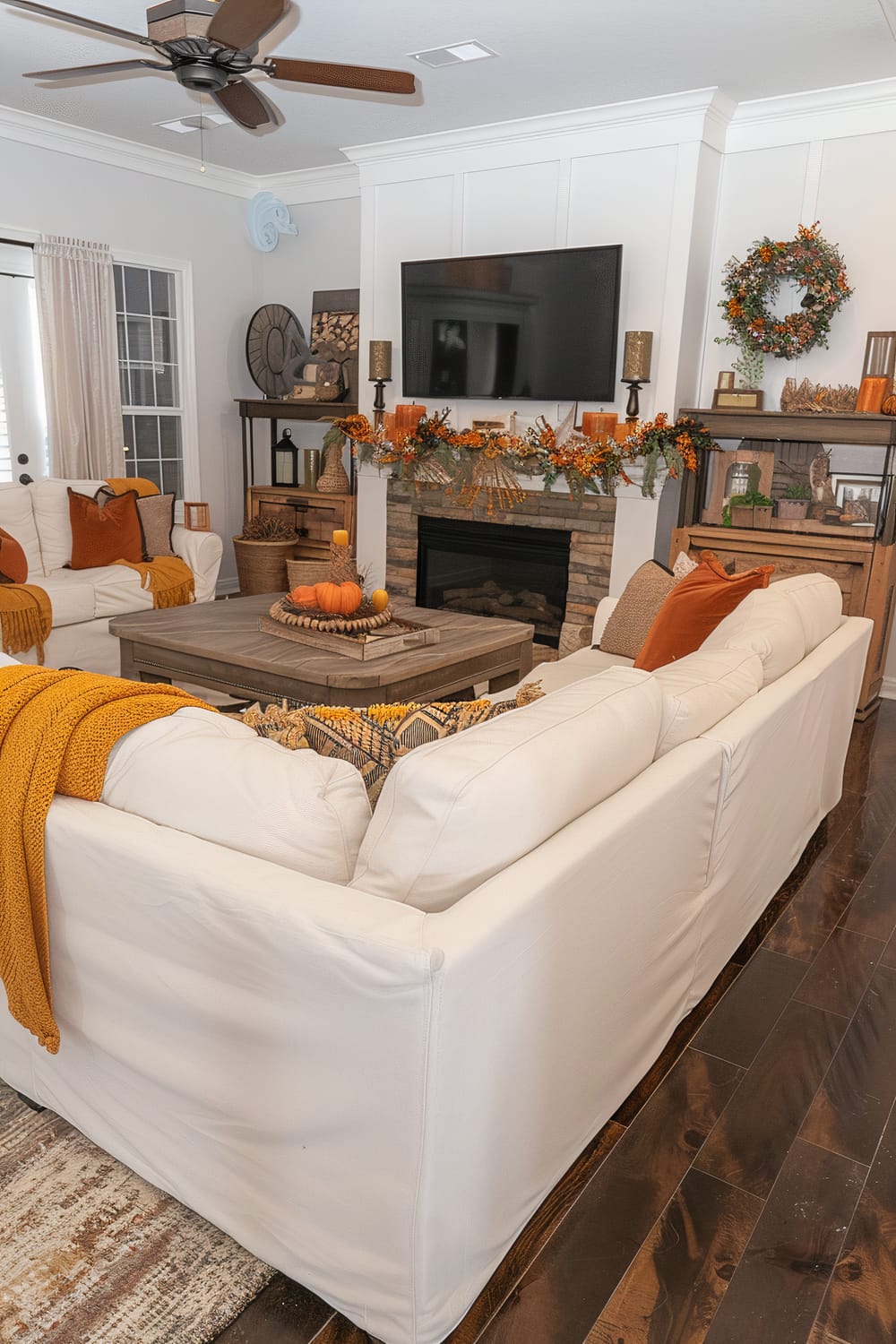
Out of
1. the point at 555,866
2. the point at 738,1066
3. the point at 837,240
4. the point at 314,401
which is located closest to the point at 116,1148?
the point at 555,866

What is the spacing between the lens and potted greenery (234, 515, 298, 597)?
6.32m

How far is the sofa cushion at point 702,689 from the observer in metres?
1.97

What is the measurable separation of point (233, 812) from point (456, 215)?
4.88 m

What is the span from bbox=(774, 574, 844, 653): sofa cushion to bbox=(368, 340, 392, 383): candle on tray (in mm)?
3277

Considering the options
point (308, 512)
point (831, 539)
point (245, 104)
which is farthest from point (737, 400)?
point (308, 512)

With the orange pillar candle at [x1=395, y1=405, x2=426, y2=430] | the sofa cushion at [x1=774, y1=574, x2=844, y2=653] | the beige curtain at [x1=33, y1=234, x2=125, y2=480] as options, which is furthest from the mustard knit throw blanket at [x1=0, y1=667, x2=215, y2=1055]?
the beige curtain at [x1=33, y1=234, x2=125, y2=480]

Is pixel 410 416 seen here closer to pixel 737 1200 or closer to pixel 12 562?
pixel 12 562

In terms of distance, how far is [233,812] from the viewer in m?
1.44

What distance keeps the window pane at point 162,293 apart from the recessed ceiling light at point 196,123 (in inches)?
40.2

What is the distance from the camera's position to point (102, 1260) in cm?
153

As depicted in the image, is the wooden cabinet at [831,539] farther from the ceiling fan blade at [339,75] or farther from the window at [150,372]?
the window at [150,372]

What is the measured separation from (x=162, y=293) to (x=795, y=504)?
4280 millimetres

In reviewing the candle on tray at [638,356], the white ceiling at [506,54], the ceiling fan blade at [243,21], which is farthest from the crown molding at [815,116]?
the ceiling fan blade at [243,21]

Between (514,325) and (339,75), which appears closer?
(339,75)
